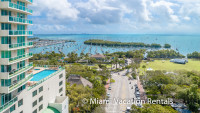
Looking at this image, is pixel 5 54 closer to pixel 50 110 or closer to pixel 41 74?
pixel 50 110

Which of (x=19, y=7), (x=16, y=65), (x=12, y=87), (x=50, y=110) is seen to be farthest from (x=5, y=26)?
(x=50, y=110)

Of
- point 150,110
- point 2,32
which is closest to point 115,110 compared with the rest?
point 150,110

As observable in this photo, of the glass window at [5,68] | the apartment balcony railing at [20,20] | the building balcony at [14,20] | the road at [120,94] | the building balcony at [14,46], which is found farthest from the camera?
the road at [120,94]

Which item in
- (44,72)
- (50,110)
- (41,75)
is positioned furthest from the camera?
(44,72)

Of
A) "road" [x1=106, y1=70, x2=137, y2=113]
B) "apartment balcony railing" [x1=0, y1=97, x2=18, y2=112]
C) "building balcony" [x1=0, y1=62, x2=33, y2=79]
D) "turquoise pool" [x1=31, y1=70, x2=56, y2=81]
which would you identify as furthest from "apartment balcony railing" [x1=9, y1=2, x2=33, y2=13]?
"road" [x1=106, y1=70, x2=137, y2=113]

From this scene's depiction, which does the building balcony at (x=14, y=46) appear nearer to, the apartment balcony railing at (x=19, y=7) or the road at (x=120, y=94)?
the apartment balcony railing at (x=19, y=7)

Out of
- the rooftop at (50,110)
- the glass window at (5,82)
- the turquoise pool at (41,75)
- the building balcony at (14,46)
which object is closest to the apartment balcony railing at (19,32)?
the building balcony at (14,46)

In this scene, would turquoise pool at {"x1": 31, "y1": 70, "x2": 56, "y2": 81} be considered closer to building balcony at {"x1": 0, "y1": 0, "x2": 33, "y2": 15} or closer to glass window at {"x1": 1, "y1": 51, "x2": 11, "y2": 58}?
glass window at {"x1": 1, "y1": 51, "x2": 11, "y2": 58}

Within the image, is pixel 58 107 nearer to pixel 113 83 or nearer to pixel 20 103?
pixel 20 103
